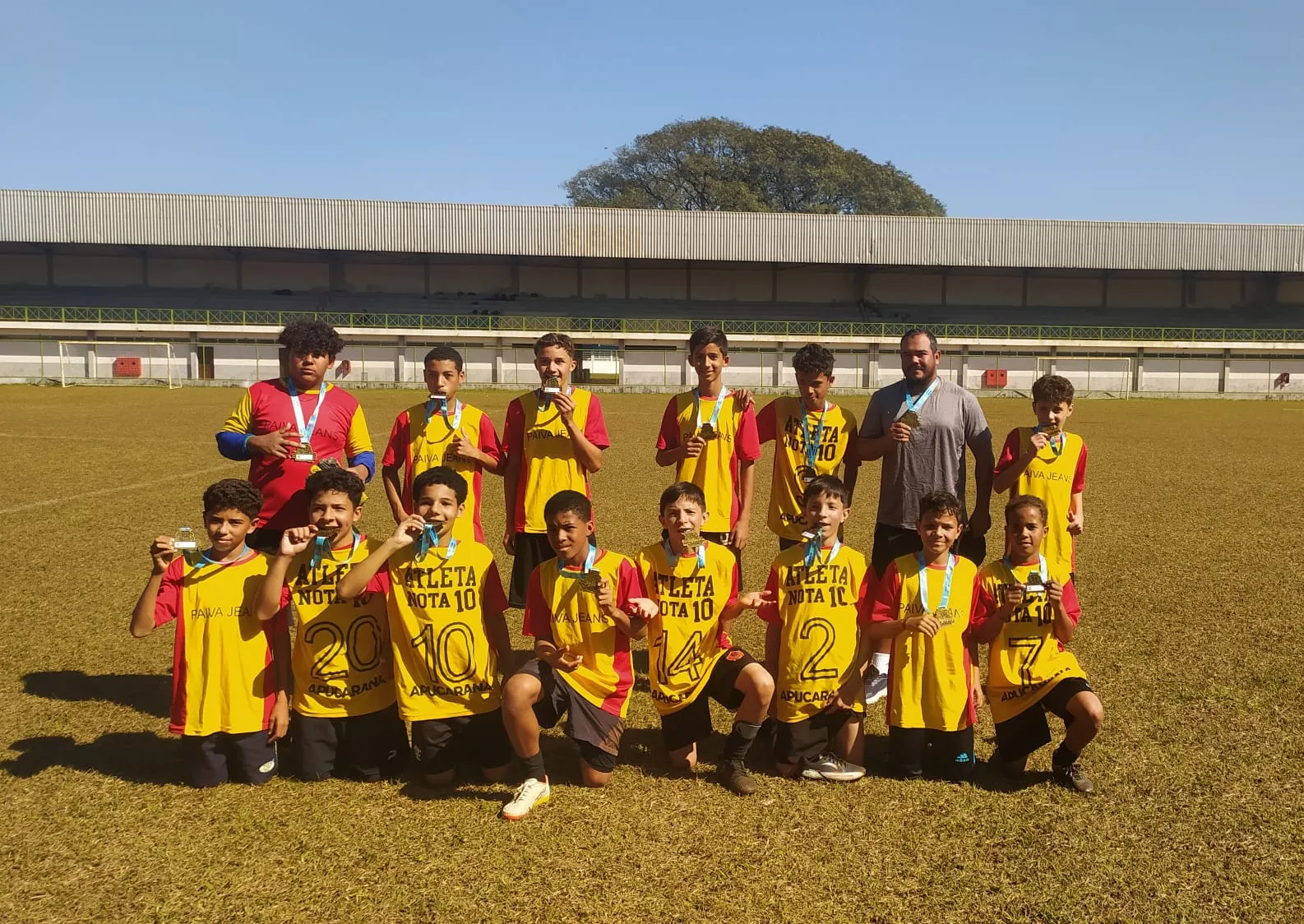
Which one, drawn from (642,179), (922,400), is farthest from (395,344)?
(922,400)

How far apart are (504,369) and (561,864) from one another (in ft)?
140

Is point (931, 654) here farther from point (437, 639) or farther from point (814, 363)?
point (437, 639)

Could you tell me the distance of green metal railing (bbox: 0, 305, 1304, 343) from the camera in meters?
46.6

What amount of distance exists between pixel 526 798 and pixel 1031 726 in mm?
2256

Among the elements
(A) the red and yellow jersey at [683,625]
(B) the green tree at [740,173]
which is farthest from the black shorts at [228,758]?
(B) the green tree at [740,173]

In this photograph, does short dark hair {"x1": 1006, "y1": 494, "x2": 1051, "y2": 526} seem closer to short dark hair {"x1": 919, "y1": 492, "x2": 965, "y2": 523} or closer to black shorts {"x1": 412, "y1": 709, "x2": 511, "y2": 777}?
short dark hair {"x1": 919, "y1": 492, "x2": 965, "y2": 523}

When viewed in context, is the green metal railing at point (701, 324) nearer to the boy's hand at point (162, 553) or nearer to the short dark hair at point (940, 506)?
the boy's hand at point (162, 553)

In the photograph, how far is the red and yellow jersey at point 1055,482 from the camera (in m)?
5.21

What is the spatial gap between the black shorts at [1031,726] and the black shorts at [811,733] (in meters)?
0.67

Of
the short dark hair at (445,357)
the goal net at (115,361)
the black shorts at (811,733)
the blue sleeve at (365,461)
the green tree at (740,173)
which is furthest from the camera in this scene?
the green tree at (740,173)

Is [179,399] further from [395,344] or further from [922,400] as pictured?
[922,400]

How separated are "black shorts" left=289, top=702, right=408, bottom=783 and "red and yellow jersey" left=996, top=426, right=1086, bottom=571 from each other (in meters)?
3.60

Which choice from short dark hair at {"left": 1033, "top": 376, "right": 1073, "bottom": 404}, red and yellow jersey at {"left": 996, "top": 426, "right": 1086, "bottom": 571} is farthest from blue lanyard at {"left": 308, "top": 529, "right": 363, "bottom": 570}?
short dark hair at {"left": 1033, "top": 376, "right": 1073, "bottom": 404}

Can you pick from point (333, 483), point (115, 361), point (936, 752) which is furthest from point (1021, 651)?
point (115, 361)
